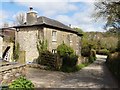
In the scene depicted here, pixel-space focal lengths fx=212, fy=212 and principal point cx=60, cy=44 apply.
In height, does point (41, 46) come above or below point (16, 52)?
above

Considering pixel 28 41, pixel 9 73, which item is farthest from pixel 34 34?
pixel 9 73

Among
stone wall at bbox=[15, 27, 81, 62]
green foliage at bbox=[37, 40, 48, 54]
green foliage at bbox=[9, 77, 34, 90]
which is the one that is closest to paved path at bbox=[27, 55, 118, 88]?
green foliage at bbox=[9, 77, 34, 90]

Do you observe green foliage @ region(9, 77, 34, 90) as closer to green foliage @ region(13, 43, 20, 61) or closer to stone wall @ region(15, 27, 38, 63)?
stone wall @ region(15, 27, 38, 63)

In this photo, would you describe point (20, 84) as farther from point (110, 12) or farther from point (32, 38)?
point (32, 38)

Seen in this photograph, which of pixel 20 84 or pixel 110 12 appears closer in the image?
pixel 20 84

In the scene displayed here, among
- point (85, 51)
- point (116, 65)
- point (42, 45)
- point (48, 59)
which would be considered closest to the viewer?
point (116, 65)

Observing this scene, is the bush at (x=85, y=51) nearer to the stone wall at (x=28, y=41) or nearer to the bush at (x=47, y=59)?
the stone wall at (x=28, y=41)

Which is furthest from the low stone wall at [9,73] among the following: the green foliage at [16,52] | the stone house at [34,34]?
the green foliage at [16,52]

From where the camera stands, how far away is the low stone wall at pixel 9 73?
26.3 feet

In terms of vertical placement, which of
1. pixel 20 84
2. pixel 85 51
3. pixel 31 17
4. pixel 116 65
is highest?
pixel 31 17

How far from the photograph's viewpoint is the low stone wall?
8.02m

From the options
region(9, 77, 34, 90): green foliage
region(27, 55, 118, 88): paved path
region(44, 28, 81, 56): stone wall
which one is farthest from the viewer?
region(44, 28, 81, 56): stone wall

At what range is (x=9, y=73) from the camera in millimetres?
8555

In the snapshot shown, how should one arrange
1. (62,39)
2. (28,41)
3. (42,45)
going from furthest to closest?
(62,39) → (28,41) → (42,45)
